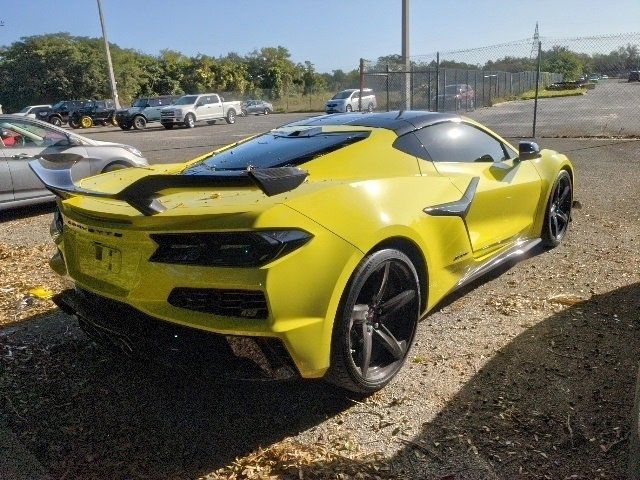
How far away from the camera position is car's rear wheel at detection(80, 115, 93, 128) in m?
33.4

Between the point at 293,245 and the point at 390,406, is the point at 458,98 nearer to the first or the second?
the point at 390,406

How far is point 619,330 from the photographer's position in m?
A: 3.32

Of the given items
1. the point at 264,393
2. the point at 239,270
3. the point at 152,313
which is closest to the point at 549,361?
the point at 264,393

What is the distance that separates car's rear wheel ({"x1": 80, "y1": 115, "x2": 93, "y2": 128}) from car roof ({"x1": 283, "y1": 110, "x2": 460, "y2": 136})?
33.1 meters

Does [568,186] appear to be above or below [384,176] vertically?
below

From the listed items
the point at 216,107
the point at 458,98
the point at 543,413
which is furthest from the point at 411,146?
the point at 216,107

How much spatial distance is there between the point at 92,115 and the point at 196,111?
8.70 metres

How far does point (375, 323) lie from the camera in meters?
2.73

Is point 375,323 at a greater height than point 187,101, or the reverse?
point 187,101

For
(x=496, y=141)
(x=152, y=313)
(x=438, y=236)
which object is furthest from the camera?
→ (x=496, y=141)

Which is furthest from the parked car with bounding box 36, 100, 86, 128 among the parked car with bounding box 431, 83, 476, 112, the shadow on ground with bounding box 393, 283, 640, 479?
the shadow on ground with bounding box 393, 283, 640, 479

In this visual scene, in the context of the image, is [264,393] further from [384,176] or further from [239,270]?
[384,176]

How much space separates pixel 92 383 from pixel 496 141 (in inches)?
127

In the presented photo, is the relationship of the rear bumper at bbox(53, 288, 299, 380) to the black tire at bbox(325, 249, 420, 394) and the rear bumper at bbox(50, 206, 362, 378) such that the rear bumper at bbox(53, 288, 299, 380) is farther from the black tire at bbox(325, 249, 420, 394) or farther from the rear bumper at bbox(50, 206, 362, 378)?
the black tire at bbox(325, 249, 420, 394)
